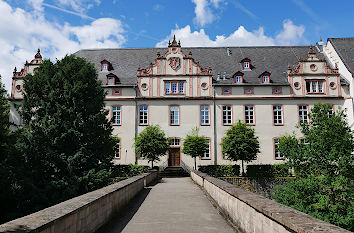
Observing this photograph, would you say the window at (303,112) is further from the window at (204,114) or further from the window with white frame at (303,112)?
the window at (204,114)

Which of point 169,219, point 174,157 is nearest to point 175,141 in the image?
point 174,157

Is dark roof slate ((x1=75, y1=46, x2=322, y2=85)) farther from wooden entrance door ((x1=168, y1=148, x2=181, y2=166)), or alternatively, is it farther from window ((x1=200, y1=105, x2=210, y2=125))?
wooden entrance door ((x1=168, y1=148, x2=181, y2=166))

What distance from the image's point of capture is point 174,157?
1150 inches

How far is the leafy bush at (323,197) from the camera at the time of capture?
49.5 feet

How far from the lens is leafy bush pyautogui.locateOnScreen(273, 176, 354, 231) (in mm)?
15088

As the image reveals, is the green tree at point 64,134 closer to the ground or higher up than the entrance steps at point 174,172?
higher up

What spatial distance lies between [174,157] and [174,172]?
256 cm

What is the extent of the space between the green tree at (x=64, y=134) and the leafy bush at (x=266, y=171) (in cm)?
1235

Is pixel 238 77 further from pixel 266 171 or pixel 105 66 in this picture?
pixel 105 66

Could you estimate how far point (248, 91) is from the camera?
2939 centimetres

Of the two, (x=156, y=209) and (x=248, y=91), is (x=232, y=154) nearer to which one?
(x=248, y=91)

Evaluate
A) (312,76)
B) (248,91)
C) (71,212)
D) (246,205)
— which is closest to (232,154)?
(248,91)

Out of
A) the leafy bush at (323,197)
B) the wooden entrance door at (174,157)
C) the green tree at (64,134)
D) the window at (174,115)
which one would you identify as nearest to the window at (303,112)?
the window at (174,115)

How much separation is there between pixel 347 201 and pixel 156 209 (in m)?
11.9
